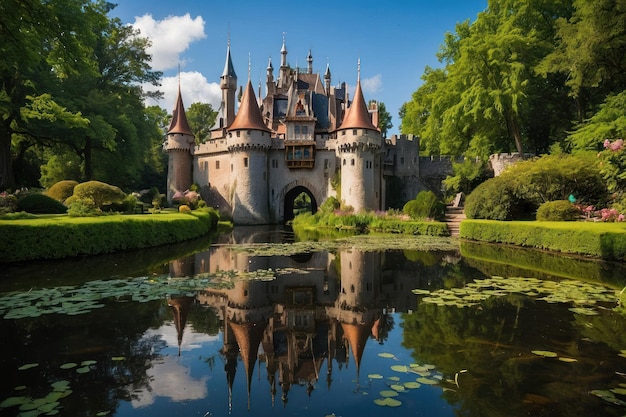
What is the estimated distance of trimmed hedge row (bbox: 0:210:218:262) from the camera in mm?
11602

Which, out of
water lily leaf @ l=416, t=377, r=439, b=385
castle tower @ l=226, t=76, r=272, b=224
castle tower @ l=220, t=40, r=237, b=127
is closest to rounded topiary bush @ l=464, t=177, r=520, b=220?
castle tower @ l=226, t=76, r=272, b=224

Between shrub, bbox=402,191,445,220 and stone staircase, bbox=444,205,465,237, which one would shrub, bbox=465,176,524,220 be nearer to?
stone staircase, bbox=444,205,465,237

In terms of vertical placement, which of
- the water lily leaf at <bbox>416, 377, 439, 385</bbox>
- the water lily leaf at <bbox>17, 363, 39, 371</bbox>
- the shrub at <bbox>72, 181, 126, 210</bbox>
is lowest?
the water lily leaf at <bbox>416, 377, 439, 385</bbox>

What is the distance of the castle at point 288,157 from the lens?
34094 millimetres

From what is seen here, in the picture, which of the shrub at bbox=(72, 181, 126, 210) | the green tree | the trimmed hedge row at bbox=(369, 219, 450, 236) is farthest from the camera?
the green tree

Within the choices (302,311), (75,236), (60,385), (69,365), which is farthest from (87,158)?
(60,385)

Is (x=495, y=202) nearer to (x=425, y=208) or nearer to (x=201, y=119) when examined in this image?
(x=425, y=208)

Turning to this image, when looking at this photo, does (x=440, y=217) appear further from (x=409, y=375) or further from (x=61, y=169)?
(x=61, y=169)

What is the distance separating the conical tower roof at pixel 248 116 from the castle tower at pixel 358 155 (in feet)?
23.6

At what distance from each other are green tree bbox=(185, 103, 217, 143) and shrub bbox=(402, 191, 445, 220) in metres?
39.8

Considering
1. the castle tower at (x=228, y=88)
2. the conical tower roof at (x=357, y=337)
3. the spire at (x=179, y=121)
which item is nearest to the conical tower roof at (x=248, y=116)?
the castle tower at (x=228, y=88)

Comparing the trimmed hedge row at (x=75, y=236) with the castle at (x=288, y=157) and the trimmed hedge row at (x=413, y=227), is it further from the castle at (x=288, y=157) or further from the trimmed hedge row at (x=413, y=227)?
the castle at (x=288, y=157)

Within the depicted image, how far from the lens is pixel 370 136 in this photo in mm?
33688

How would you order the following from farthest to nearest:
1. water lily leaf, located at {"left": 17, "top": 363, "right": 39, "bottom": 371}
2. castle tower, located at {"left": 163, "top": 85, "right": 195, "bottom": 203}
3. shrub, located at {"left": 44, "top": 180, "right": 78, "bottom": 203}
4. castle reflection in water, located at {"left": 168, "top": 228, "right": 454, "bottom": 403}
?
1. castle tower, located at {"left": 163, "top": 85, "right": 195, "bottom": 203}
2. shrub, located at {"left": 44, "top": 180, "right": 78, "bottom": 203}
3. castle reflection in water, located at {"left": 168, "top": 228, "right": 454, "bottom": 403}
4. water lily leaf, located at {"left": 17, "top": 363, "right": 39, "bottom": 371}
